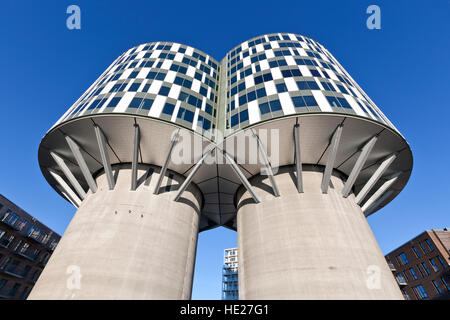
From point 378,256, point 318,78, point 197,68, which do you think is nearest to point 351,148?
point 318,78

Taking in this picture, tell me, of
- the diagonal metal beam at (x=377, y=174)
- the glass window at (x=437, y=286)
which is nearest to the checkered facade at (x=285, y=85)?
the diagonal metal beam at (x=377, y=174)

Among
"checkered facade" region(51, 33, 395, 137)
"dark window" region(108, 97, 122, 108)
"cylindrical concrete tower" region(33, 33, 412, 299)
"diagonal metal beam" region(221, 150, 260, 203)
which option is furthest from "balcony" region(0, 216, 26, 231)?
"diagonal metal beam" region(221, 150, 260, 203)

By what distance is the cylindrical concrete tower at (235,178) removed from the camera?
14.6 m

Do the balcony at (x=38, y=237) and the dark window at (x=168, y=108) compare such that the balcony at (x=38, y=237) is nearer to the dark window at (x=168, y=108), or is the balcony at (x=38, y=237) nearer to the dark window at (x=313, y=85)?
the dark window at (x=168, y=108)

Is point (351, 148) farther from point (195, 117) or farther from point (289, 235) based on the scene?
point (195, 117)

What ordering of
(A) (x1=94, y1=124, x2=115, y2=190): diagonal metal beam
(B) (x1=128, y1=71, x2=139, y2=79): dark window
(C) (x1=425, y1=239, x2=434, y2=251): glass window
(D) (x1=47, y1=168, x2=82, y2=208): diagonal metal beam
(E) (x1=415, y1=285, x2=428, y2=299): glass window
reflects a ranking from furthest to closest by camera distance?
→ 1. (C) (x1=425, y1=239, x2=434, y2=251): glass window
2. (E) (x1=415, y1=285, x2=428, y2=299): glass window
3. (B) (x1=128, y1=71, x2=139, y2=79): dark window
4. (D) (x1=47, y1=168, x2=82, y2=208): diagonal metal beam
5. (A) (x1=94, y1=124, x2=115, y2=190): diagonal metal beam

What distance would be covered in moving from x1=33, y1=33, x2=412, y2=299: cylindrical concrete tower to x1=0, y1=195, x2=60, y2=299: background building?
20.9 m

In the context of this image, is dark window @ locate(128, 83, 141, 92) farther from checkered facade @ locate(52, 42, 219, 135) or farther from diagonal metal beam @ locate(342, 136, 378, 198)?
diagonal metal beam @ locate(342, 136, 378, 198)

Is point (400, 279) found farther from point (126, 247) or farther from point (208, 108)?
point (126, 247)

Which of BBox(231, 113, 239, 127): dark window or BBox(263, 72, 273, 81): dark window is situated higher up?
BBox(263, 72, 273, 81): dark window

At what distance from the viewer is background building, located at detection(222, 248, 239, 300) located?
3187 inches

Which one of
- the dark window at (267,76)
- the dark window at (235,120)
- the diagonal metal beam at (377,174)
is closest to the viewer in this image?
the diagonal metal beam at (377,174)

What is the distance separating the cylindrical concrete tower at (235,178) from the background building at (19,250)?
20.9 meters

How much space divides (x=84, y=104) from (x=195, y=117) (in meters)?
9.10
